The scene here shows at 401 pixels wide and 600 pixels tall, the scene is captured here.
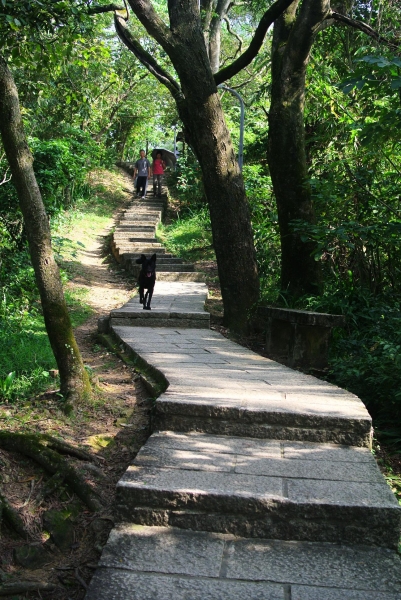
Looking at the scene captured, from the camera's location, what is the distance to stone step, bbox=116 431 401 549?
123 inches

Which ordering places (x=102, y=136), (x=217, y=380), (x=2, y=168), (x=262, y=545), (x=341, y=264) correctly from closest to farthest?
1. (x=262, y=545)
2. (x=217, y=380)
3. (x=341, y=264)
4. (x=2, y=168)
5. (x=102, y=136)

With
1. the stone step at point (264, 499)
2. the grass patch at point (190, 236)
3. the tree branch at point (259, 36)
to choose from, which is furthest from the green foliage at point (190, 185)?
the stone step at point (264, 499)

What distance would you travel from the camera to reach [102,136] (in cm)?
2764

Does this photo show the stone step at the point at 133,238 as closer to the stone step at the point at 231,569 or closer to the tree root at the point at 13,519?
the tree root at the point at 13,519

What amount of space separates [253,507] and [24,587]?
1155 millimetres

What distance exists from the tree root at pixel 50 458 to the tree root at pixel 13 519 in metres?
0.44

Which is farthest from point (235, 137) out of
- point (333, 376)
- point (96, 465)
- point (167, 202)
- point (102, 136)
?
point (96, 465)

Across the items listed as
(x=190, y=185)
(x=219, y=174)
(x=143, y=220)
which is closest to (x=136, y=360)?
(x=219, y=174)

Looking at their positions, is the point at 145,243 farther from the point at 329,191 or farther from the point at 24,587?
the point at 24,587

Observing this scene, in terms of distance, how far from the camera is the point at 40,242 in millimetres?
5000

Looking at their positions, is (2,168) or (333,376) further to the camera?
(2,168)

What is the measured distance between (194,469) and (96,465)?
2.89 ft

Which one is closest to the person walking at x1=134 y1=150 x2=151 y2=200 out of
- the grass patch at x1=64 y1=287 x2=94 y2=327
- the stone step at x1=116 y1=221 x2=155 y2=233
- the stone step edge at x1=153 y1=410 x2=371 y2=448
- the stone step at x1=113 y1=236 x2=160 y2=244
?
the stone step at x1=116 y1=221 x2=155 y2=233

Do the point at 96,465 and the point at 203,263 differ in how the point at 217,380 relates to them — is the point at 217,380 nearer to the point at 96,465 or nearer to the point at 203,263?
the point at 96,465
